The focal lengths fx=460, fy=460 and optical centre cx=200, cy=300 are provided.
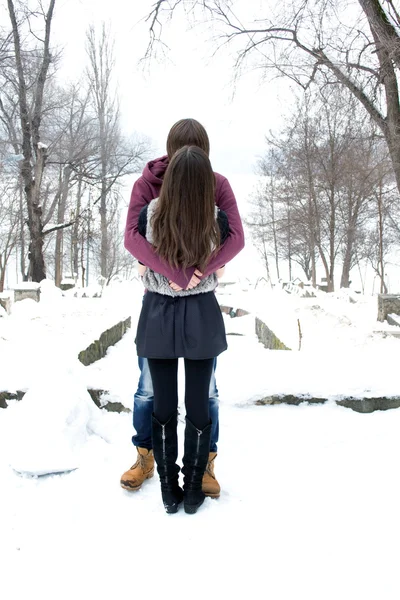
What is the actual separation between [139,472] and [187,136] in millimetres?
1633

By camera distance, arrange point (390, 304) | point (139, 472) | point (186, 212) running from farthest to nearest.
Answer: point (390, 304), point (139, 472), point (186, 212)

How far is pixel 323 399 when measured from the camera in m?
3.19

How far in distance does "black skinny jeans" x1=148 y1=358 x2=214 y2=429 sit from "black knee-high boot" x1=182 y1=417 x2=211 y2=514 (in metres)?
0.04

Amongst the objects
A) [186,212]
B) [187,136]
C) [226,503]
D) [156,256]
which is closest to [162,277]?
[156,256]

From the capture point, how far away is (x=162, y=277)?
83.4 inches

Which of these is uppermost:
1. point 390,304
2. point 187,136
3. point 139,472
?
point 187,136

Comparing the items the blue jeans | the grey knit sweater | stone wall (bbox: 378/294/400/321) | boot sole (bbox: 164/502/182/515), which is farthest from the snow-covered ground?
stone wall (bbox: 378/294/400/321)

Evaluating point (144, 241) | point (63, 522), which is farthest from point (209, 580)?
point (144, 241)

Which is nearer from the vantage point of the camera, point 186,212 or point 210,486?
point 186,212

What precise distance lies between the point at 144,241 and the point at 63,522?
4.16ft

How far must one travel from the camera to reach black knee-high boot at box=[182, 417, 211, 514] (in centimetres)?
210

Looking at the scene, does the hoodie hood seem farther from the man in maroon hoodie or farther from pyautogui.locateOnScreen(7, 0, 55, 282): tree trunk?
pyautogui.locateOnScreen(7, 0, 55, 282): tree trunk

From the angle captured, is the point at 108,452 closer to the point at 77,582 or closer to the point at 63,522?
the point at 63,522

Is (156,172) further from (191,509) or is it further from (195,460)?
(191,509)
